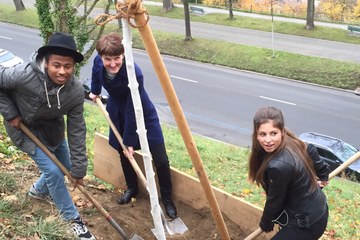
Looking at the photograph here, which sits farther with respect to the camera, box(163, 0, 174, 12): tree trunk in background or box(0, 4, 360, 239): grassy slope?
box(163, 0, 174, 12): tree trunk in background

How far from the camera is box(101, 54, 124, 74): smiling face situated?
3.91m

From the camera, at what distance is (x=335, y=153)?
40.7 feet

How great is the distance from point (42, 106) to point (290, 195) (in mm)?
2090

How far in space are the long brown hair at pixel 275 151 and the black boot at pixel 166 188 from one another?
4.38 feet

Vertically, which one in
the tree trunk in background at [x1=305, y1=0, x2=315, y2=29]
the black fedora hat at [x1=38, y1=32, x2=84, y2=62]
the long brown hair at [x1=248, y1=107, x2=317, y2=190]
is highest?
the black fedora hat at [x1=38, y1=32, x2=84, y2=62]

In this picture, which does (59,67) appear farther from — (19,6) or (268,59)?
(19,6)

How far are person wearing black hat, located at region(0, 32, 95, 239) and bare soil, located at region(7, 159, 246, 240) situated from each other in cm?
43

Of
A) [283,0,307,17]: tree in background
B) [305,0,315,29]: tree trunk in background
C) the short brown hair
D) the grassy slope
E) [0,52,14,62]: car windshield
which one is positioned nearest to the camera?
the short brown hair

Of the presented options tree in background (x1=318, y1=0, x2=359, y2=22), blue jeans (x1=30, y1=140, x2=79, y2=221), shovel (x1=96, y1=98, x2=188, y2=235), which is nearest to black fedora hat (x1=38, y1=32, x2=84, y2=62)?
blue jeans (x1=30, y1=140, x2=79, y2=221)

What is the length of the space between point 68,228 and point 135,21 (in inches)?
76.6

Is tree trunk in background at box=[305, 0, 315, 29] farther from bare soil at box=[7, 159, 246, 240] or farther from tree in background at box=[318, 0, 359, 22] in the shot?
bare soil at box=[7, 159, 246, 240]

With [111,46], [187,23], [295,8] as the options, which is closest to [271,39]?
[187,23]

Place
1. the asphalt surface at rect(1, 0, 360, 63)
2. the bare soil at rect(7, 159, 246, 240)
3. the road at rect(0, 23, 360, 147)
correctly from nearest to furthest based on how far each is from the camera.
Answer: the bare soil at rect(7, 159, 246, 240) → the road at rect(0, 23, 360, 147) → the asphalt surface at rect(1, 0, 360, 63)

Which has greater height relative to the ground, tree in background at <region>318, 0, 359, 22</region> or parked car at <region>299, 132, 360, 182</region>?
tree in background at <region>318, 0, 359, 22</region>
